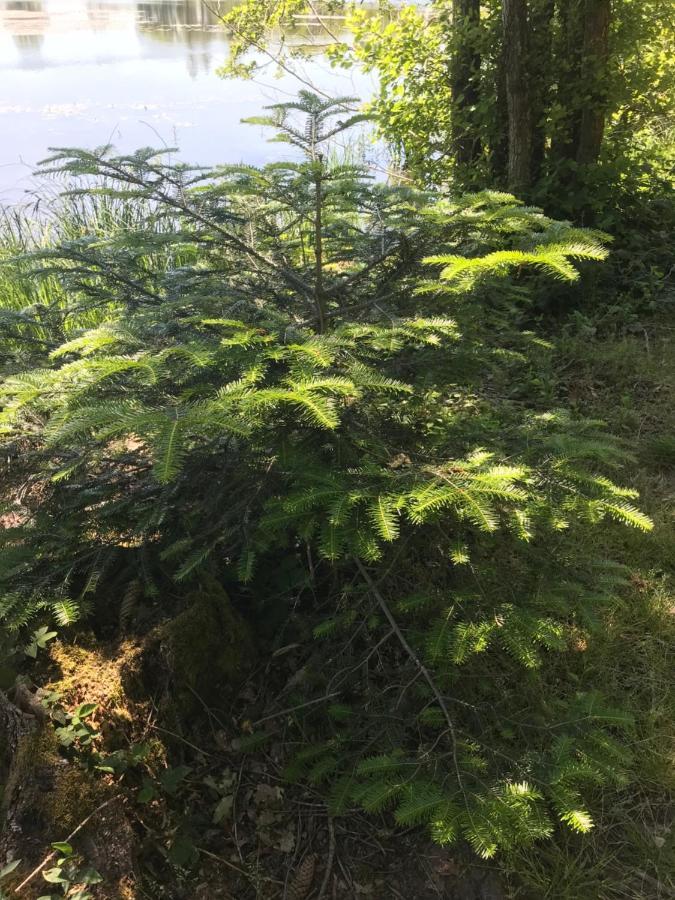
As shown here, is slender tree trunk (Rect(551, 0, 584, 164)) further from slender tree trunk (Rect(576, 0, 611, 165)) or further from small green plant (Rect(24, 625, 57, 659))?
small green plant (Rect(24, 625, 57, 659))

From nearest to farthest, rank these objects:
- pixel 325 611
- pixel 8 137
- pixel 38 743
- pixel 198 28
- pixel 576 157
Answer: pixel 38 743
pixel 325 611
pixel 576 157
pixel 8 137
pixel 198 28

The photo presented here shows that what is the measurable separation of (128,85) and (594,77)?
10.2 metres

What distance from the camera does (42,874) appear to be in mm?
1334

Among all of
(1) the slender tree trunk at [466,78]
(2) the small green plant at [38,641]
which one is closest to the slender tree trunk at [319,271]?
(2) the small green plant at [38,641]

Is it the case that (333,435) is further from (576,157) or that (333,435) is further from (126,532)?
(576,157)

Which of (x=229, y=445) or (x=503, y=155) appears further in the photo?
(x=503, y=155)

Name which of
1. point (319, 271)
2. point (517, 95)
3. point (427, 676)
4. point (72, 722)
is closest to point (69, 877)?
point (72, 722)

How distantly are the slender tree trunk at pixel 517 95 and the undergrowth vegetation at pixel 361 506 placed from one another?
2.47m

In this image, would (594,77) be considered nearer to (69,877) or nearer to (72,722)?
(72,722)

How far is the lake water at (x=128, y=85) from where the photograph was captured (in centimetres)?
829

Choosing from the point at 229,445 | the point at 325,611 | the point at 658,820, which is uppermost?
the point at 229,445

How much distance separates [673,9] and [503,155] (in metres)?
1.35

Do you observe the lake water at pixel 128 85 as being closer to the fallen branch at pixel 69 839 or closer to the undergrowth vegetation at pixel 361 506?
the undergrowth vegetation at pixel 361 506

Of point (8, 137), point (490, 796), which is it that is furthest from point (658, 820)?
point (8, 137)
